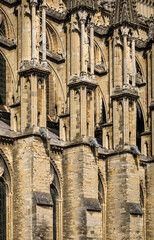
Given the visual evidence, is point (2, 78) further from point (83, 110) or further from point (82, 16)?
point (82, 16)

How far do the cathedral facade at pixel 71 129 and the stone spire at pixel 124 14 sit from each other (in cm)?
7

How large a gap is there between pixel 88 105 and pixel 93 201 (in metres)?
5.94

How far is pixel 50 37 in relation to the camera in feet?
172

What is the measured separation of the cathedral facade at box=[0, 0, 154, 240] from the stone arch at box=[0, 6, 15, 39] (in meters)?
0.07

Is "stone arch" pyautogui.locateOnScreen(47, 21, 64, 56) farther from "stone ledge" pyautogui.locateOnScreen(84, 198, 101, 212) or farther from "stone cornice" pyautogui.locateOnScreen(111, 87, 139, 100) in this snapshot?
"stone ledge" pyautogui.locateOnScreen(84, 198, 101, 212)

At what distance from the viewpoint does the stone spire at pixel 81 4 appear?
4969cm

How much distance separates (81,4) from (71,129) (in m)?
7.97

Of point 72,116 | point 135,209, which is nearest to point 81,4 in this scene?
point 72,116

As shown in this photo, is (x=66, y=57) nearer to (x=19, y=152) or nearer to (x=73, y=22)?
(x=73, y=22)

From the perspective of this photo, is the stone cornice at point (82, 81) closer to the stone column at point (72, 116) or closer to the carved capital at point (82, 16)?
the stone column at point (72, 116)

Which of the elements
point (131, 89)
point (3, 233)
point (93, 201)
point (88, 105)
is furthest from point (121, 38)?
point (3, 233)

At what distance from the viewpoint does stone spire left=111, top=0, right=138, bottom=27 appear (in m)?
53.7

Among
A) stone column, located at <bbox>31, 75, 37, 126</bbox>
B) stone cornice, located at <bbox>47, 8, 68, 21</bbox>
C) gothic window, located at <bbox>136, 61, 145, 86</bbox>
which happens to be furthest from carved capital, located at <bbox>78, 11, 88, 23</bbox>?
gothic window, located at <bbox>136, 61, 145, 86</bbox>

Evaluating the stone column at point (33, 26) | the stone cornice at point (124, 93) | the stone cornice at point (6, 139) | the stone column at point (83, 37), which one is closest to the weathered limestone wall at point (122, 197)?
the stone cornice at point (124, 93)
